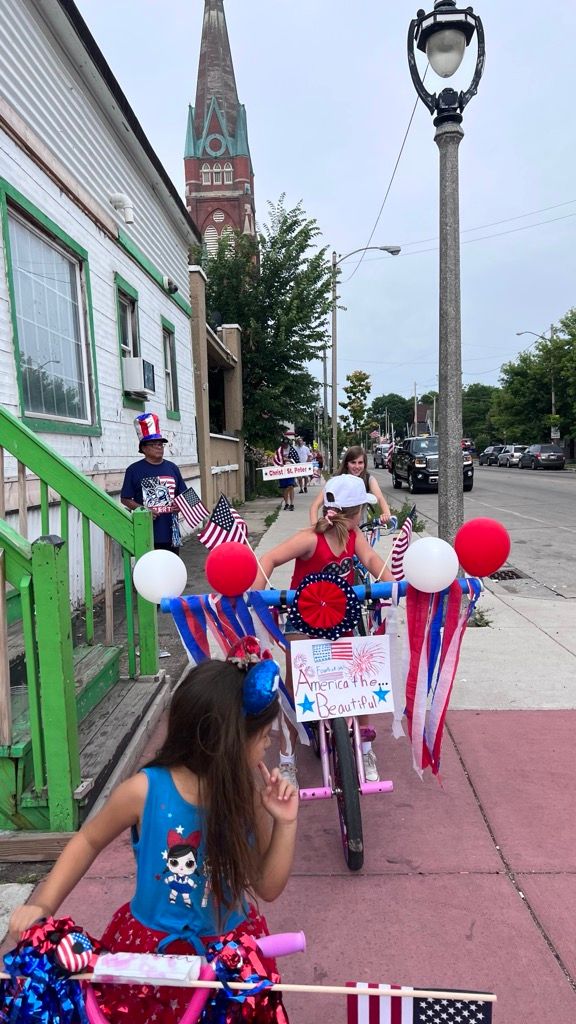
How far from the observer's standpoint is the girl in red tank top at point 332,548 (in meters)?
3.19

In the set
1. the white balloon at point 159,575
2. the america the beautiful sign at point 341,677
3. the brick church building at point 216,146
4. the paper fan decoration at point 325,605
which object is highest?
the brick church building at point 216,146

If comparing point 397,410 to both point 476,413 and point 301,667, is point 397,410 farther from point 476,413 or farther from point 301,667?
point 301,667

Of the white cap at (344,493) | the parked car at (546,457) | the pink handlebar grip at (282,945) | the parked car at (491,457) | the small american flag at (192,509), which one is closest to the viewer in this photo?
the pink handlebar grip at (282,945)

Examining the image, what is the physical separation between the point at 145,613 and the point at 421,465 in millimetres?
17517

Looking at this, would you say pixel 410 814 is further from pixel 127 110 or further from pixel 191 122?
pixel 191 122

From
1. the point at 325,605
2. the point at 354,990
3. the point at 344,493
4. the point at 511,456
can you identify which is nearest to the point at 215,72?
the point at 511,456

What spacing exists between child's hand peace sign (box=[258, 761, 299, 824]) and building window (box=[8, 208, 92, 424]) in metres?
4.84

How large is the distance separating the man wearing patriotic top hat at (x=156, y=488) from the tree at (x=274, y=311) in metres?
14.3

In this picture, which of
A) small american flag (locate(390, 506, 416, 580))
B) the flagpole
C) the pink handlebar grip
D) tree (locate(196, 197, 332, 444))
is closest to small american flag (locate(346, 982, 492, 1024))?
the flagpole

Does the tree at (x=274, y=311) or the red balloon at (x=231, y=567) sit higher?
the tree at (x=274, y=311)

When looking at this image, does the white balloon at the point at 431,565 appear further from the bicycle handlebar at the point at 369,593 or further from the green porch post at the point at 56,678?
the green porch post at the point at 56,678

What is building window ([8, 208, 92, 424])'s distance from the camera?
5.80 metres

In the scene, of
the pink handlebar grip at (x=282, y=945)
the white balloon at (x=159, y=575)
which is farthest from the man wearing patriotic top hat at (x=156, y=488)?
the pink handlebar grip at (x=282, y=945)

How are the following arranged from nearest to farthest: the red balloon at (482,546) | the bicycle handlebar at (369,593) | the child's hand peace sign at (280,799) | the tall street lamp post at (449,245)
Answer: the child's hand peace sign at (280,799)
the red balloon at (482,546)
the bicycle handlebar at (369,593)
the tall street lamp post at (449,245)
